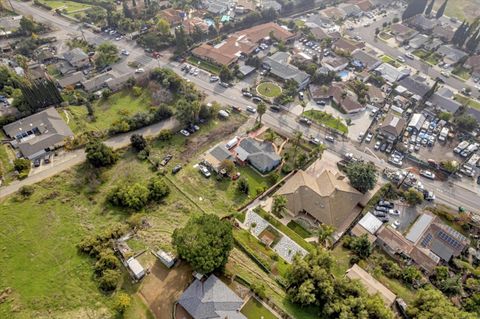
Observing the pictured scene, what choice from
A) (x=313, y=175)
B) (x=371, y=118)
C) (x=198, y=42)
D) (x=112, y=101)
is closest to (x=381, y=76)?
(x=371, y=118)

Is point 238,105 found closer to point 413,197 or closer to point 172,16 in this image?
point 413,197

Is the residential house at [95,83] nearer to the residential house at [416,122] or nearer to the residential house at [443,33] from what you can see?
the residential house at [416,122]

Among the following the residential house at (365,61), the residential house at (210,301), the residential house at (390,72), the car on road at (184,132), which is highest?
the residential house at (365,61)

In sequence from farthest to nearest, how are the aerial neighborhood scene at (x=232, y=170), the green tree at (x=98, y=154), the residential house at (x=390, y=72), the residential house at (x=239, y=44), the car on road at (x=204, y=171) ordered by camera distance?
the residential house at (x=239, y=44) < the residential house at (x=390, y=72) < the car on road at (x=204, y=171) < the green tree at (x=98, y=154) < the aerial neighborhood scene at (x=232, y=170)

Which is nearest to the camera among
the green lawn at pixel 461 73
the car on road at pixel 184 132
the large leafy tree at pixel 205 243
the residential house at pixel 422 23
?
the large leafy tree at pixel 205 243

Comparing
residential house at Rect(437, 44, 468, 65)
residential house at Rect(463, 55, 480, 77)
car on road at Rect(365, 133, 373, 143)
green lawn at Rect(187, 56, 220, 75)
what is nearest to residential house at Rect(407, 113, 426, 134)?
car on road at Rect(365, 133, 373, 143)

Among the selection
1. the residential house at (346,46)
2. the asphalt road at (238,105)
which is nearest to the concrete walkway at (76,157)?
→ the asphalt road at (238,105)
